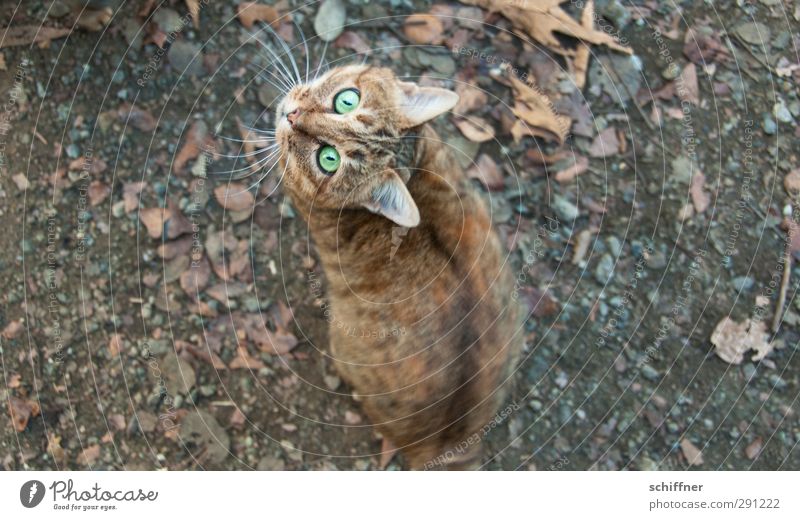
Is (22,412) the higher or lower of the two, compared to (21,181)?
lower

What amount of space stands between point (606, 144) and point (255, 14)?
896 millimetres

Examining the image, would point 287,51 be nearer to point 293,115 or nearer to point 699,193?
point 293,115

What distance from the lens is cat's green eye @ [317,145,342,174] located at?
51.0 inches

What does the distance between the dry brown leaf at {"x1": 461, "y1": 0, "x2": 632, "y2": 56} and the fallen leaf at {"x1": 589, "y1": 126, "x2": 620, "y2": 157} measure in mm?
193

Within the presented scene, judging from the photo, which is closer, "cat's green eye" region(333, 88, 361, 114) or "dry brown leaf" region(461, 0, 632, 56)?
"cat's green eye" region(333, 88, 361, 114)

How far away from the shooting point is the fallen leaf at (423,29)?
1.43 m

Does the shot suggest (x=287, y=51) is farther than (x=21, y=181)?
Yes

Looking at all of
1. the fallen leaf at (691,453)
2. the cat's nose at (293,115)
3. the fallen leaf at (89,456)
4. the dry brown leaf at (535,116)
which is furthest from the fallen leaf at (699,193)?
the fallen leaf at (89,456)

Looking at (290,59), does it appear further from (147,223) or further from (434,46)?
(147,223)

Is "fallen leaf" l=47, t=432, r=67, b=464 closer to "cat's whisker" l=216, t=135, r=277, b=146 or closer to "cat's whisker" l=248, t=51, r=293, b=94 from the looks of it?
"cat's whisker" l=216, t=135, r=277, b=146

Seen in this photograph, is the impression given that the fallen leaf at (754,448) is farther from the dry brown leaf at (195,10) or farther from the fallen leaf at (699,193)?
the dry brown leaf at (195,10)

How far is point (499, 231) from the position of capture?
1.44 metres
